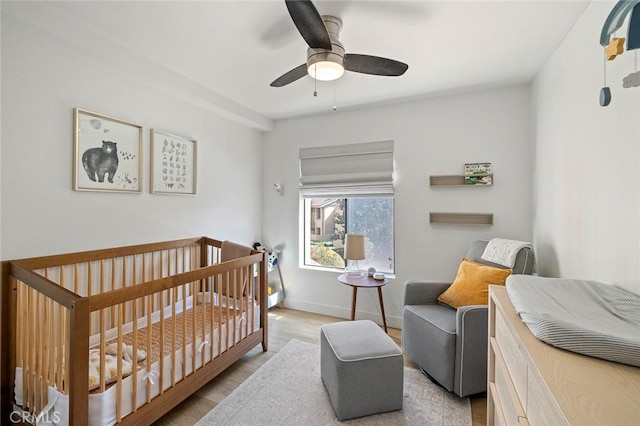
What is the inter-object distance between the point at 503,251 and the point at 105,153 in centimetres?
305

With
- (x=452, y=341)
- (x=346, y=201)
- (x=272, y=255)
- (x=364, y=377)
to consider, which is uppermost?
(x=346, y=201)

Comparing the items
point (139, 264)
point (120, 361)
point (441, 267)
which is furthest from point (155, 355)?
point (441, 267)

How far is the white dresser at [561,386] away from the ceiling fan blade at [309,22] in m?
1.41

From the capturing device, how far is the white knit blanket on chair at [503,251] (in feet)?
6.84

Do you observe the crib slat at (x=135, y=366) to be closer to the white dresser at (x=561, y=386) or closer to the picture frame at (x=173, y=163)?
the picture frame at (x=173, y=163)

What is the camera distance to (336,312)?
331 centimetres

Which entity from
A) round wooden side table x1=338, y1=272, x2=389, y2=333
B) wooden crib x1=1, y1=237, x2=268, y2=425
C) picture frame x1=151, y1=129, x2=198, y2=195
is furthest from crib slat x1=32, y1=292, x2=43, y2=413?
round wooden side table x1=338, y1=272, x2=389, y2=333

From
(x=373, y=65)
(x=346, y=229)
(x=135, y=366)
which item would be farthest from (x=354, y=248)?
(x=135, y=366)

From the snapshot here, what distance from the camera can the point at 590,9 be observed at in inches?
59.8

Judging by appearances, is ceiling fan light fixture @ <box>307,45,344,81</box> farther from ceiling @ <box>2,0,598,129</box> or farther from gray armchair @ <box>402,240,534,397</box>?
gray armchair @ <box>402,240,534,397</box>

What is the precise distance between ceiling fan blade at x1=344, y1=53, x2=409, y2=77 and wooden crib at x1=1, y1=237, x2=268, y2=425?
1.64 meters

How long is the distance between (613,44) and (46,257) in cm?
295

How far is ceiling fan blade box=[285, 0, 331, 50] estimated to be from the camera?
1.17 metres

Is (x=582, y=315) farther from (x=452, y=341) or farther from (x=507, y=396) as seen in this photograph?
(x=452, y=341)
